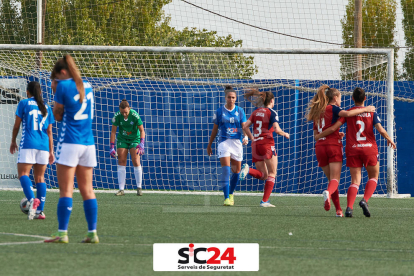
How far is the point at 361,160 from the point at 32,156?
15.4 feet

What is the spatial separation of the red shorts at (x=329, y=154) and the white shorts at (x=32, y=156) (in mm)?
4009

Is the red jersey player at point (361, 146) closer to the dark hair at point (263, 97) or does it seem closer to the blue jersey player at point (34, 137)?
the dark hair at point (263, 97)

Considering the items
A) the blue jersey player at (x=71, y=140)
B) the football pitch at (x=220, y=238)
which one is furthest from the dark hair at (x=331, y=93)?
the blue jersey player at (x=71, y=140)

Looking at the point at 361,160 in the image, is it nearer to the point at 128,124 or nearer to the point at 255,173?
the point at 255,173

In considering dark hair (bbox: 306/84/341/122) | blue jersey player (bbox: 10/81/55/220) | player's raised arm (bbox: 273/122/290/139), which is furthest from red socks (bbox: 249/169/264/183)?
blue jersey player (bbox: 10/81/55/220)

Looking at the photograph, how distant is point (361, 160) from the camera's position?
8.75 m

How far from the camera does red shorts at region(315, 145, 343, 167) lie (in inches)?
346

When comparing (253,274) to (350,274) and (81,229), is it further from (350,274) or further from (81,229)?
(81,229)

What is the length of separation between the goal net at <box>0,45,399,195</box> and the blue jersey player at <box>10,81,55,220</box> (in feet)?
22.8

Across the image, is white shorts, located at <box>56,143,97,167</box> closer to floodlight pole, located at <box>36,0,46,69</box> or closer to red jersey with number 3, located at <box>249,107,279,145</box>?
red jersey with number 3, located at <box>249,107,279,145</box>

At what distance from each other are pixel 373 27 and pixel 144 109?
17.6m

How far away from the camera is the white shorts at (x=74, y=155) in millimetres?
5500

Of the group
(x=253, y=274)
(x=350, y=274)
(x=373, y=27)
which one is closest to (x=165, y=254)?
(x=253, y=274)

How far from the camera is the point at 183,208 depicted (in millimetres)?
10211
